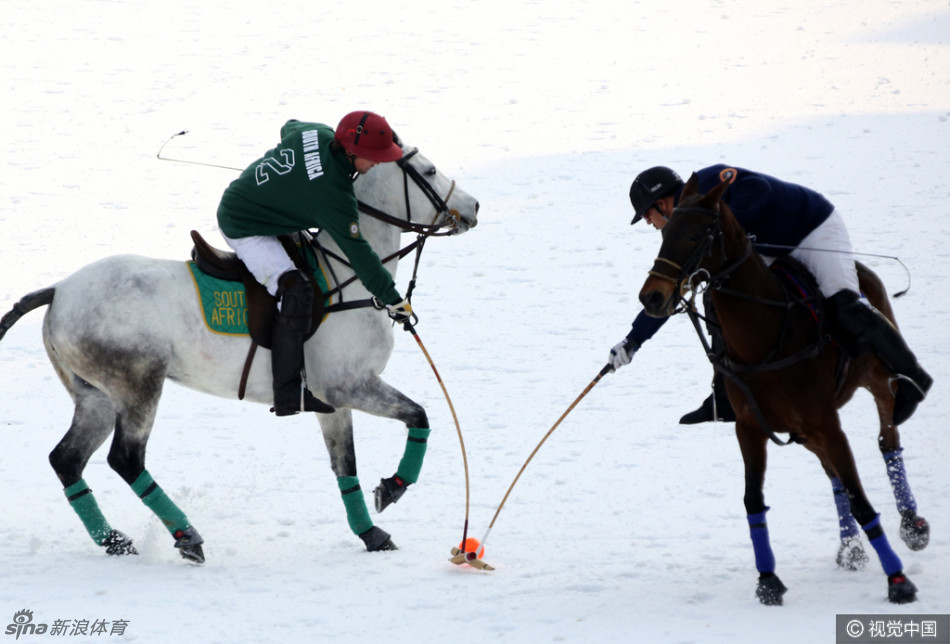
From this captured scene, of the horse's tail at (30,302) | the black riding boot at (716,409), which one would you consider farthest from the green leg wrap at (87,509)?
the black riding boot at (716,409)

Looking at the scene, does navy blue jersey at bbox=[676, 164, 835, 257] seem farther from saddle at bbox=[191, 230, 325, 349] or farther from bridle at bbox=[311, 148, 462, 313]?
saddle at bbox=[191, 230, 325, 349]

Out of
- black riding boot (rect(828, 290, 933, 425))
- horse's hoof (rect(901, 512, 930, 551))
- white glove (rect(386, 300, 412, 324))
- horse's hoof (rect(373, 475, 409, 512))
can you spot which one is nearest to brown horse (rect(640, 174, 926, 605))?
black riding boot (rect(828, 290, 933, 425))

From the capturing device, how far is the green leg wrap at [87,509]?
6.25 m

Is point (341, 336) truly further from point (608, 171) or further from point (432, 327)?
point (608, 171)

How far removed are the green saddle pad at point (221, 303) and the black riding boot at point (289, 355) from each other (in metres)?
0.22

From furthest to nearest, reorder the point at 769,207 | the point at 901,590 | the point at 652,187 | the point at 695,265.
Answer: the point at 652,187
the point at 769,207
the point at 901,590
the point at 695,265

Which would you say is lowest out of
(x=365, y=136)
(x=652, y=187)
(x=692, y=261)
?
(x=692, y=261)

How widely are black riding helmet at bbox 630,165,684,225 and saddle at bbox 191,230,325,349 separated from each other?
6.30 feet

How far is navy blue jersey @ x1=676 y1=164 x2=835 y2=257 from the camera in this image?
212 inches

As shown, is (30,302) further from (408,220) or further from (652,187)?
(652,187)

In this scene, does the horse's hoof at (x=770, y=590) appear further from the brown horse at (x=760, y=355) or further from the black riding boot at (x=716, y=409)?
the black riding boot at (x=716, y=409)

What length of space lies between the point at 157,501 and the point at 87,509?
46 cm

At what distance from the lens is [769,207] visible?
550cm

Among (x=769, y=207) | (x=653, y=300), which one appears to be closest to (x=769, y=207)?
(x=769, y=207)
